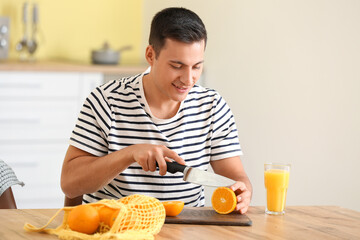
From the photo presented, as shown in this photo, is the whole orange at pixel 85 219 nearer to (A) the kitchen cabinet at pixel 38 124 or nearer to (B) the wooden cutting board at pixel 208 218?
(B) the wooden cutting board at pixel 208 218

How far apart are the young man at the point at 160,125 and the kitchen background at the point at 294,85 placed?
734 millimetres

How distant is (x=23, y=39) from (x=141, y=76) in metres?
2.23

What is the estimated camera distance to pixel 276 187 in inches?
67.1

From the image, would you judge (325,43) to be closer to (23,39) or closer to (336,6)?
(336,6)

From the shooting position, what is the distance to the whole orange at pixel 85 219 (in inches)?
53.1

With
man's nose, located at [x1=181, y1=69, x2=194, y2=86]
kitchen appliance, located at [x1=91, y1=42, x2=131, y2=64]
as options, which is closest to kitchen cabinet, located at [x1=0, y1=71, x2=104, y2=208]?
kitchen appliance, located at [x1=91, y1=42, x2=131, y2=64]

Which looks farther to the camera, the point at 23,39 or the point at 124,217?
the point at 23,39

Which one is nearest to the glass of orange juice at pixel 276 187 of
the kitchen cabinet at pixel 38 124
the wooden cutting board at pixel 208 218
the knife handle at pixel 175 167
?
the wooden cutting board at pixel 208 218

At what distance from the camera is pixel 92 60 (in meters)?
4.01

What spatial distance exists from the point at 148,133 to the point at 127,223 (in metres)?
0.65

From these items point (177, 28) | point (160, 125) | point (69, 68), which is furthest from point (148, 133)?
point (69, 68)

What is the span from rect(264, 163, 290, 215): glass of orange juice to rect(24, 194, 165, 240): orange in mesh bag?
14.9 inches

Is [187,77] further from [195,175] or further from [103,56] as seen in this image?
[103,56]

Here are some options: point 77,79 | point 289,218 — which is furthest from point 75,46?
point 289,218
